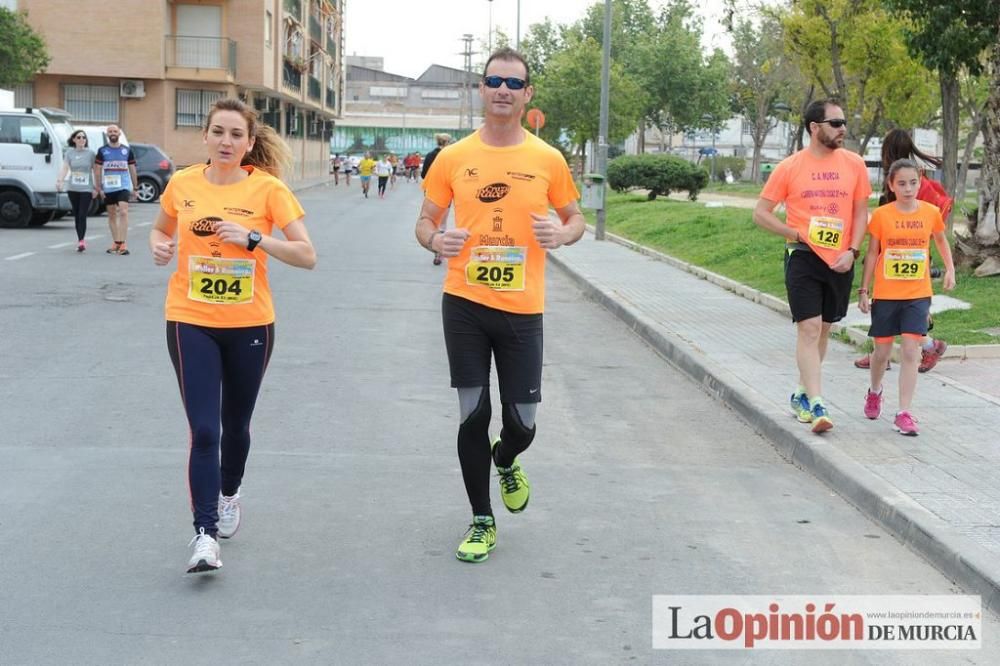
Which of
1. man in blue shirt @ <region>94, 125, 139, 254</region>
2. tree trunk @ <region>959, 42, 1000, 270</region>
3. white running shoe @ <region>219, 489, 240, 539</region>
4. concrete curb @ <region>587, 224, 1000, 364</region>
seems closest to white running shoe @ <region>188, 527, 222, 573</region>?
white running shoe @ <region>219, 489, 240, 539</region>

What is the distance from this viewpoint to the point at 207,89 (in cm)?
5144

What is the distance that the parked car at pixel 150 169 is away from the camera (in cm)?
3519

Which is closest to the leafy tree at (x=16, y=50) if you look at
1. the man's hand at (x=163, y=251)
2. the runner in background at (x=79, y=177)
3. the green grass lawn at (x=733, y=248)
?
the green grass lawn at (x=733, y=248)

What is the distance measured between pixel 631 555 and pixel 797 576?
0.69 metres

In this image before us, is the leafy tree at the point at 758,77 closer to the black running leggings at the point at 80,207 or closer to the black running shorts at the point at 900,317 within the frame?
the black running leggings at the point at 80,207

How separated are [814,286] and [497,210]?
3.05 metres

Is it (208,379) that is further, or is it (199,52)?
(199,52)

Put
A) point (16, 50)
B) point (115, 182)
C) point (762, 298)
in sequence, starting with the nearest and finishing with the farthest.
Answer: point (762, 298) → point (115, 182) → point (16, 50)

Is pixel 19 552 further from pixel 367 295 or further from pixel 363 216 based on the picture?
pixel 363 216

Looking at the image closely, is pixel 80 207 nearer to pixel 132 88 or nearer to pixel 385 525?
pixel 385 525

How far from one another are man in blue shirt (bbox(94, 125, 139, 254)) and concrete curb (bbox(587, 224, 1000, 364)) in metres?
8.22

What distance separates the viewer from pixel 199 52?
51031 mm

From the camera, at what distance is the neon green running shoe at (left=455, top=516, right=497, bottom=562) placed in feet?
18.1

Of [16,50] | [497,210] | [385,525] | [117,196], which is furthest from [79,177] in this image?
[16,50]
